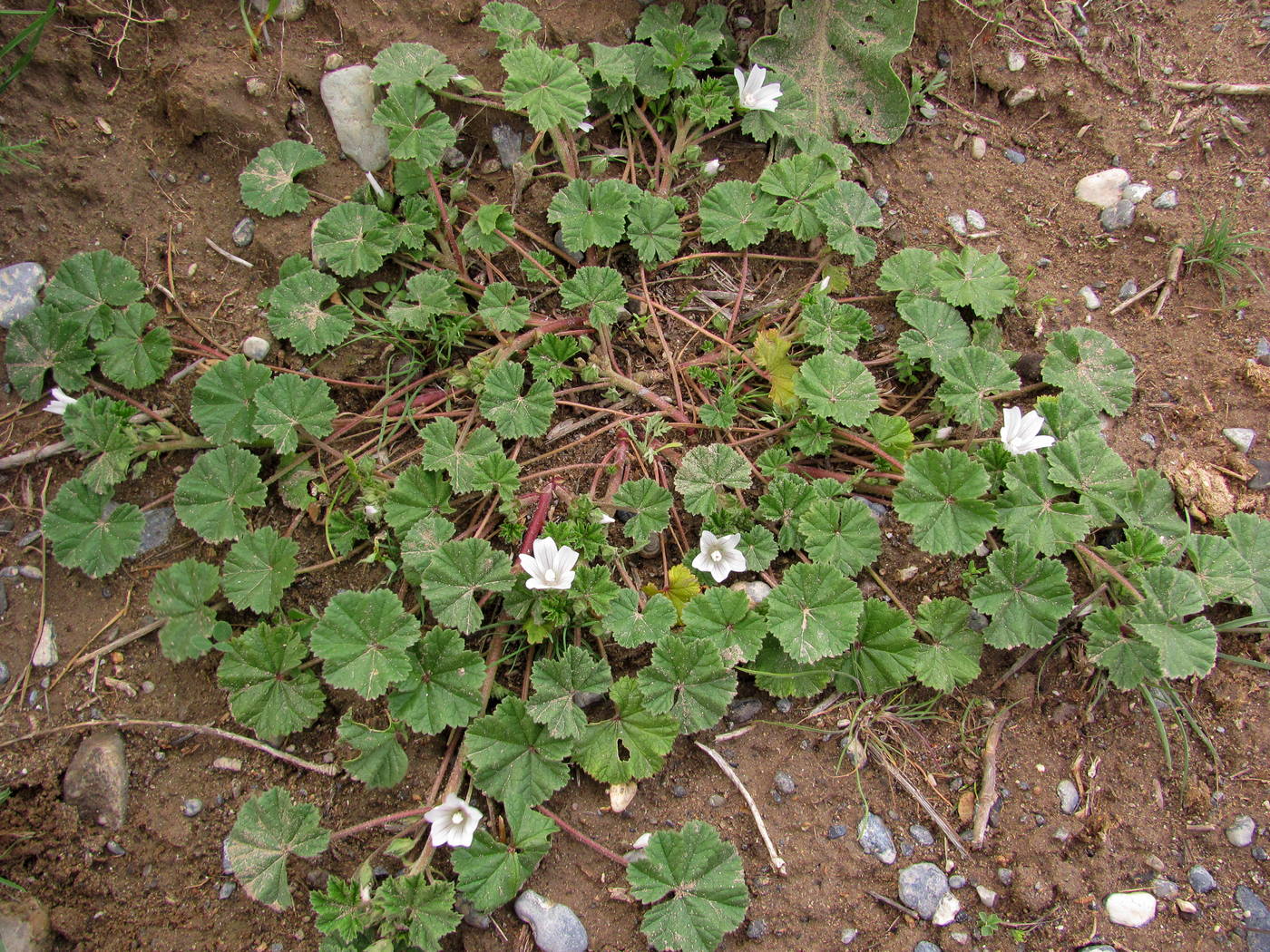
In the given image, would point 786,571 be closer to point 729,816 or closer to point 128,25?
point 729,816

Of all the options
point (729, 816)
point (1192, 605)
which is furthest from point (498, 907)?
point (1192, 605)

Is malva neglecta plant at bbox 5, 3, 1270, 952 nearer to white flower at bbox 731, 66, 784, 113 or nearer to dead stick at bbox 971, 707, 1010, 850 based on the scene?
white flower at bbox 731, 66, 784, 113

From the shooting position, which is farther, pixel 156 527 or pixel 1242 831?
pixel 156 527

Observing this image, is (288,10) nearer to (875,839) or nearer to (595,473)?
(595,473)

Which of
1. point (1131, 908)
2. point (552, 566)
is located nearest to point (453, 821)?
point (552, 566)

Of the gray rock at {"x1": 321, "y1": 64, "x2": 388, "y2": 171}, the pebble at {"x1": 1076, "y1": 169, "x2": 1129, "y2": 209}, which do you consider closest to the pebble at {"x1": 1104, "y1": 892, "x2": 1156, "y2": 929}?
the pebble at {"x1": 1076, "y1": 169, "x2": 1129, "y2": 209}

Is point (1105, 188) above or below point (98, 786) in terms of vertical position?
above
